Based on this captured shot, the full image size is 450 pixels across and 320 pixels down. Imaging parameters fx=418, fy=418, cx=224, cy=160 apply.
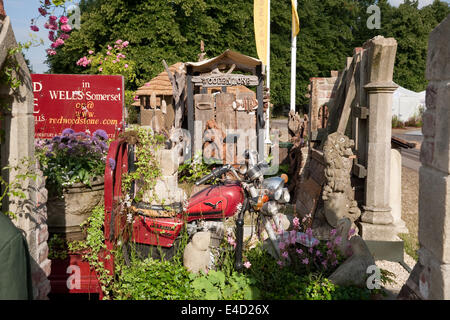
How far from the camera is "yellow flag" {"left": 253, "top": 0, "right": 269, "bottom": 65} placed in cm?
1464

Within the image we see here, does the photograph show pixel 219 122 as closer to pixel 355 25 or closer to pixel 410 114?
pixel 410 114

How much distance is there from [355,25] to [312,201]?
34.7 meters

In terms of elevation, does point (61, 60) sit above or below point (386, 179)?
above

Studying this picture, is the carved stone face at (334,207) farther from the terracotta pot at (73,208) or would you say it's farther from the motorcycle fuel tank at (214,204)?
the terracotta pot at (73,208)

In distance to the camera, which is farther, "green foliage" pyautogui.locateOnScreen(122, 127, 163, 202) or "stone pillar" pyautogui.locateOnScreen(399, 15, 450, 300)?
"green foliage" pyautogui.locateOnScreen(122, 127, 163, 202)

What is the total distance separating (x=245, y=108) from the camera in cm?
905

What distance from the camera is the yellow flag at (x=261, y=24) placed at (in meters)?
14.6

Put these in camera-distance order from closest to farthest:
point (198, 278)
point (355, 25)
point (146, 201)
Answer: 1. point (198, 278)
2. point (146, 201)
3. point (355, 25)

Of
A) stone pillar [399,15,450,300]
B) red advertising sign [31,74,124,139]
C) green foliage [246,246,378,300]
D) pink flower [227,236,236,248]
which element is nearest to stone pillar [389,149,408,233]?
green foliage [246,246,378,300]

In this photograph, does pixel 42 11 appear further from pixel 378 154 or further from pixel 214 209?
pixel 378 154

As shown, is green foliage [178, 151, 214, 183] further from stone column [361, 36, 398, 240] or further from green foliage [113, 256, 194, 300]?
green foliage [113, 256, 194, 300]

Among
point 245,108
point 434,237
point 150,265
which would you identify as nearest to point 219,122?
point 245,108

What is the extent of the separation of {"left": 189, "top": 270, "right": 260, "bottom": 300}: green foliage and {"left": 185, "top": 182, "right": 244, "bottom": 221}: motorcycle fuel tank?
614mm

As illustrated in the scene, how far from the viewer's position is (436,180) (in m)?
2.41
